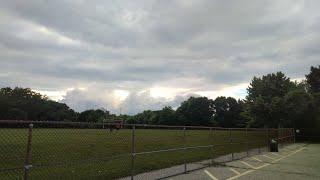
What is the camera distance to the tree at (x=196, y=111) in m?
134

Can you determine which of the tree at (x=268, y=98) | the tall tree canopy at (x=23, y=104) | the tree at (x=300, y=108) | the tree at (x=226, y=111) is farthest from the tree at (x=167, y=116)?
the tree at (x=300, y=108)

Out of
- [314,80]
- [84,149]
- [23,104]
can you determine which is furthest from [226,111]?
[84,149]

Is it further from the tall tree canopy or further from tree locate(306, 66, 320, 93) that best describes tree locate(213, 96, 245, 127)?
tree locate(306, 66, 320, 93)

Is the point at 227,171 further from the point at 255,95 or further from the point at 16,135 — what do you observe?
the point at 255,95

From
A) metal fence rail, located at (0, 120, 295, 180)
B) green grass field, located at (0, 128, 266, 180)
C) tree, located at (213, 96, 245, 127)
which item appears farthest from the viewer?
tree, located at (213, 96, 245, 127)

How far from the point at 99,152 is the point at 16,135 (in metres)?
9.78

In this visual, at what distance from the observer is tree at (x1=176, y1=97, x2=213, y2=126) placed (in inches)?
5295

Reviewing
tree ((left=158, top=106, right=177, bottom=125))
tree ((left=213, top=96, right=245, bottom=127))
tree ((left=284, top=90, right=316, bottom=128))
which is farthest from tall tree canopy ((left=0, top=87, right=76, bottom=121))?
tree ((left=213, top=96, right=245, bottom=127))

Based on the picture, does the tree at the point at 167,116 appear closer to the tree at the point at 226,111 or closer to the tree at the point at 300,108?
the tree at the point at 226,111

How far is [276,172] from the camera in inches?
664

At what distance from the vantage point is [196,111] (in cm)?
13562

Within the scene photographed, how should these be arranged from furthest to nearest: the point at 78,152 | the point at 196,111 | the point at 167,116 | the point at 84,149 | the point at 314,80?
the point at 196,111 < the point at 167,116 < the point at 314,80 < the point at 84,149 < the point at 78,152

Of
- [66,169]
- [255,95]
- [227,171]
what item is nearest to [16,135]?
[66,169]

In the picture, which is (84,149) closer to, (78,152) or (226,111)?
(78,152)
